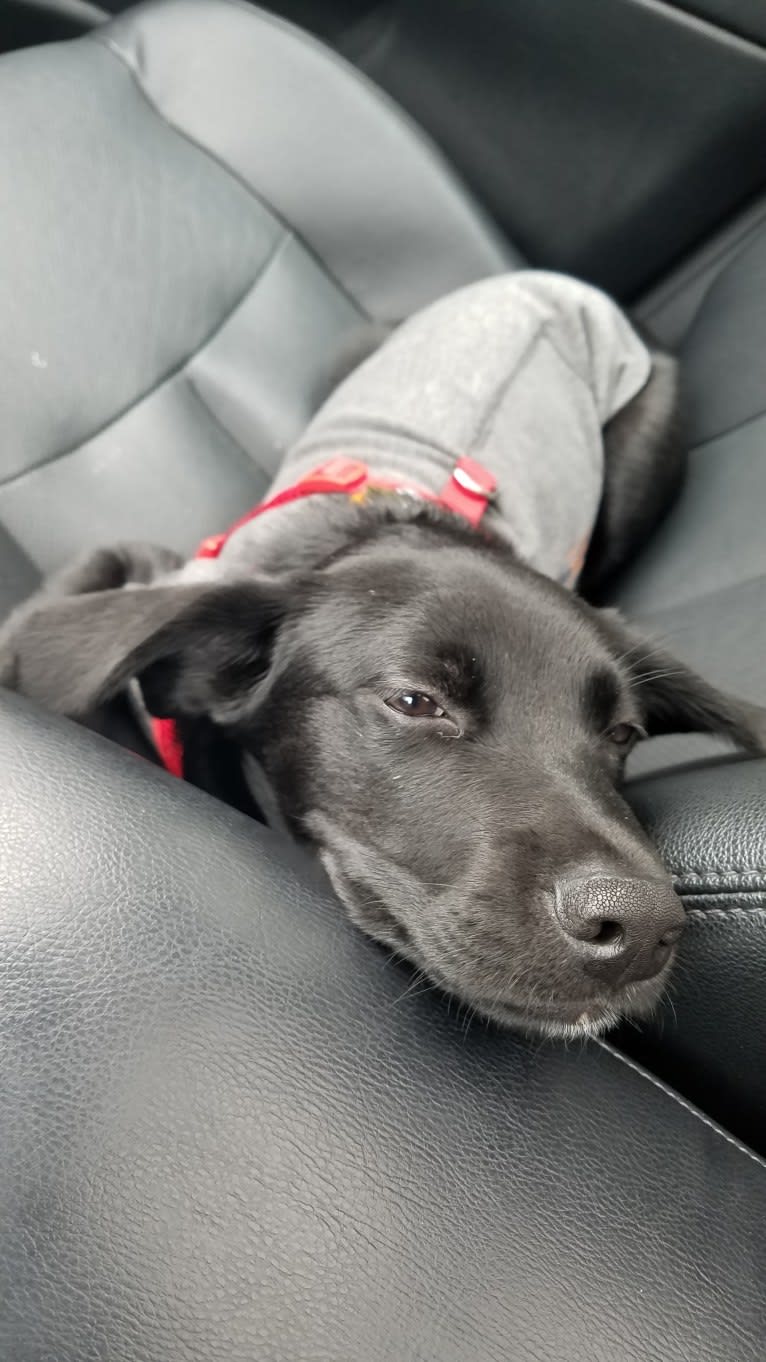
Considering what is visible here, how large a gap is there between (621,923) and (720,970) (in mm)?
146

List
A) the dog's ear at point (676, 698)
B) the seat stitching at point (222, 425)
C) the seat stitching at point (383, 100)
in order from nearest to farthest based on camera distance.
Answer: the dog's ear at point (676, 698)
the seat stitching at point (222, 425)
the seat stitching at point (383, 100)

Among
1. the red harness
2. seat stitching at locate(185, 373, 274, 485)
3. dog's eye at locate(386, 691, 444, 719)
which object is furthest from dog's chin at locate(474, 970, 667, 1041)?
seat stitching at locate(185, 373, 274, 485)

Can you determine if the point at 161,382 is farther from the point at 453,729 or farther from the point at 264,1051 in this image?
the point at 264,1051

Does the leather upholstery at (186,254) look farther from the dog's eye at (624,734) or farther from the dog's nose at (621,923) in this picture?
the dog's nose at (621,923)

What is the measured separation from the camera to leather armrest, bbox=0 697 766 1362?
607 millimetres

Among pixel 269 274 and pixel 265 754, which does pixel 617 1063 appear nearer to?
pixel 265 754

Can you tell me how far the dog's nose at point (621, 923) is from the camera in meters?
0.85

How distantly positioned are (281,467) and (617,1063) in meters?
1.62

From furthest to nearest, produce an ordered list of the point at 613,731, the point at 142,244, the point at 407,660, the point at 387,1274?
1. the point at 142,244
2. the point at 613,731
3. the point at 407,660
4. the point at 387,1274

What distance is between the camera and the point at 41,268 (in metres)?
1.92

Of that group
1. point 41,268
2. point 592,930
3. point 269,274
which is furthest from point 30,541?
point 592,930

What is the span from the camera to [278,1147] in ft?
2.19

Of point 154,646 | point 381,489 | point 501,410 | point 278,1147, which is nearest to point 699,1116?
point 278,1147

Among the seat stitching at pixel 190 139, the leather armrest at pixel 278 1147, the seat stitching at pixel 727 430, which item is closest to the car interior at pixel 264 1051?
the leather armrest at pixel 278 1147
